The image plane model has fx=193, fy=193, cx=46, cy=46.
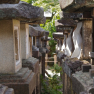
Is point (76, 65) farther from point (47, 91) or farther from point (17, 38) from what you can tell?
point (47, 91)

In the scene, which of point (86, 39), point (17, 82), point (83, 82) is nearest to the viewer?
point (83, 82)

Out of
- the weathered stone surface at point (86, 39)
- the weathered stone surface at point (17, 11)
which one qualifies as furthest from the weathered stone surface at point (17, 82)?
the weathered stone surface at point (86, 39)

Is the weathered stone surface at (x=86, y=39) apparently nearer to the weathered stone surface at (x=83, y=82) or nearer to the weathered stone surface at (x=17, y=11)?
the weathered stone surface at (x=83, y=82)

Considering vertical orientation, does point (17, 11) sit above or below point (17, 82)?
above

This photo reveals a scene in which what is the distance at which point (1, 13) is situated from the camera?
4586mm

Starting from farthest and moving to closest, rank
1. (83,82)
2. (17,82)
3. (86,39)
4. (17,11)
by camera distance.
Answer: (86,39) < (17,82) < (83,82) < (17,11)

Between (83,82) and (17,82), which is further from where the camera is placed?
(17,82)

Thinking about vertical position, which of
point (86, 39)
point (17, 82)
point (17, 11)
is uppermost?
point (17, 11)

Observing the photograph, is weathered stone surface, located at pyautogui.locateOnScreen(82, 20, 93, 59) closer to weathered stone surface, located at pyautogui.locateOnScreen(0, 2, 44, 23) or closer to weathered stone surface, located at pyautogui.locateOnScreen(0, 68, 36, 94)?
weathered stone surface, located at pyautogui.locateOnScreen(0, 68, 36, 94)

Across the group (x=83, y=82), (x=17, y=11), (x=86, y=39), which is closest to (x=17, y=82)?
(x=83, y=82)

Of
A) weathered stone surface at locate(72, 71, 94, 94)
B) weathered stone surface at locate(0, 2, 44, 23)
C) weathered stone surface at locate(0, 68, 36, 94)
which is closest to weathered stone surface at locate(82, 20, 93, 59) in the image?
weathered stone surface at locate(72, 71, 94, 94)

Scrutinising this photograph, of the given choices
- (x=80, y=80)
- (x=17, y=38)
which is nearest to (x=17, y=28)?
(x=17, y=38)

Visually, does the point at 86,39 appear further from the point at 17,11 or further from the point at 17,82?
the point at 17,11

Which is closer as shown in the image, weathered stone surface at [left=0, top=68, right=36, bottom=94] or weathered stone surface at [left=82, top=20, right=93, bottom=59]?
weathered stone surface at [left=0, top=68, right=36, bottom=94]
